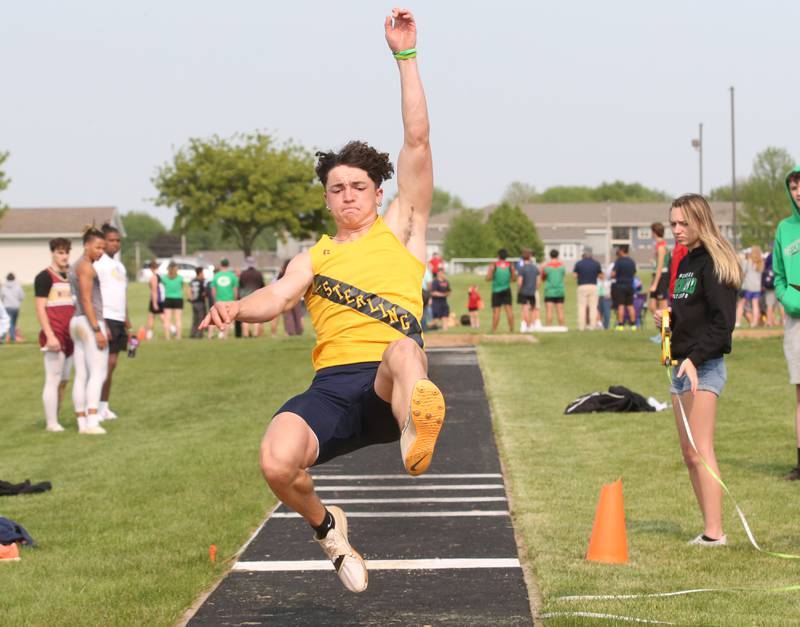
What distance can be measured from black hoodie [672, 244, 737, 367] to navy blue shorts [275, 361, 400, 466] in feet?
8.34

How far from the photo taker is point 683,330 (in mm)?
7766

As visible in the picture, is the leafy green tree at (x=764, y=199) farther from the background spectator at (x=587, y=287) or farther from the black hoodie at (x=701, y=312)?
the black hoodie at (x=701, y=312)

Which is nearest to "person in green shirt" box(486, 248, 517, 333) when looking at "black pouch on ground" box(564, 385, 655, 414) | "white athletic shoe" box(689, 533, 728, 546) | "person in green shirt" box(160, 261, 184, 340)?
"person in green shirt" box(160, 261, 184, 340)

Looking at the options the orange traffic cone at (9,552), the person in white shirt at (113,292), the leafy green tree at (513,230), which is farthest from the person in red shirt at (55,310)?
the leafy green tree at (513,230)

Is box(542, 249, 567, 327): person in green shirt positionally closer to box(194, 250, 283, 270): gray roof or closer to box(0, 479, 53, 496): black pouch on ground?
box(0, 479, 53, 496): black pouch on ground

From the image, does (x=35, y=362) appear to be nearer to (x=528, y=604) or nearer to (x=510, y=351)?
(x=510, y=351)

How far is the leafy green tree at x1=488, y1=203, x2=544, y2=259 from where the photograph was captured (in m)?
117

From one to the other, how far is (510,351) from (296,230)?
43296mm

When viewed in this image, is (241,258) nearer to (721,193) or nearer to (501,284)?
(721,193)

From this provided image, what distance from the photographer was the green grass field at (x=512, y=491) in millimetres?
6695

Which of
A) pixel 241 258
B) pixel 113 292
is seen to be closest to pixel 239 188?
pixel 113 292

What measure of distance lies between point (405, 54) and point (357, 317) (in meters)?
1.48

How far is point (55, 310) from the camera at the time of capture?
47.1 ft

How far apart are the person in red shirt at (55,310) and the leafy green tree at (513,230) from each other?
103 m
